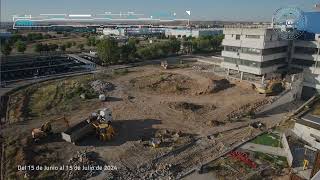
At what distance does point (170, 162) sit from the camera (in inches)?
1022

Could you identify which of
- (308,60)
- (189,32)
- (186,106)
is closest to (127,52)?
(186,106)

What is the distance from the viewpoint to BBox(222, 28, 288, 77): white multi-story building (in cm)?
4666

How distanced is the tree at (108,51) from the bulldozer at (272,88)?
33405 millimetres

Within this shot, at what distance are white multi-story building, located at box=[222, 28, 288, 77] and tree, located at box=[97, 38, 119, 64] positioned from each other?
25361 mm

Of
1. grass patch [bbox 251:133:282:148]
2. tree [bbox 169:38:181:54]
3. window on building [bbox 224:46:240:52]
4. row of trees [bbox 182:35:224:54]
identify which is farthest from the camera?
row of trees [bbox 182:35:224:54]

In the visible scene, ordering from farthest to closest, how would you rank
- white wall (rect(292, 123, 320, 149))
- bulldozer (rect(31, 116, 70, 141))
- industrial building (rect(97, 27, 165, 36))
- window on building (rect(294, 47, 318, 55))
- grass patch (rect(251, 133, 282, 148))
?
industrial building (rect(97, 27, 165, 36)) < window on building (rect(294, 47, 318, 55)) < grass patch (rect(251, 133, 282, 148)) < white wall (rect(292, 123, 320, 149)) < bulldozer (rect(31, 116, 70, 141))

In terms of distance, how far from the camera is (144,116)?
35844 millimetres

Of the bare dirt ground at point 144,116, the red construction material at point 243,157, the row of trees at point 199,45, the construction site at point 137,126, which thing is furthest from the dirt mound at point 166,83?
the row of trees at point 199,45

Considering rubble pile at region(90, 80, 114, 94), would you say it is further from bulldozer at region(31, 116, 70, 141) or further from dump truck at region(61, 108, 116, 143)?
bulldozer at region(31, 116, 70, 141)

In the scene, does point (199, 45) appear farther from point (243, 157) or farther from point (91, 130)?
point (243, 157)

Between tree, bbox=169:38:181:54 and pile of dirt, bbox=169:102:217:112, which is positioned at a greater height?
tree, bbox=169:38:181:54

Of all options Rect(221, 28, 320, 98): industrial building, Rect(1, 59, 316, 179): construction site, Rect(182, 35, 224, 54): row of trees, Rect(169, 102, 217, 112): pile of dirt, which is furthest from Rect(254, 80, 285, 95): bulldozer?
Rect(182, 35, 224, 54): row of trees

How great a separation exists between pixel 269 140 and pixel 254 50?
20.3 metres

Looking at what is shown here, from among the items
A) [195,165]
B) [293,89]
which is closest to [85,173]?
[195,165]
